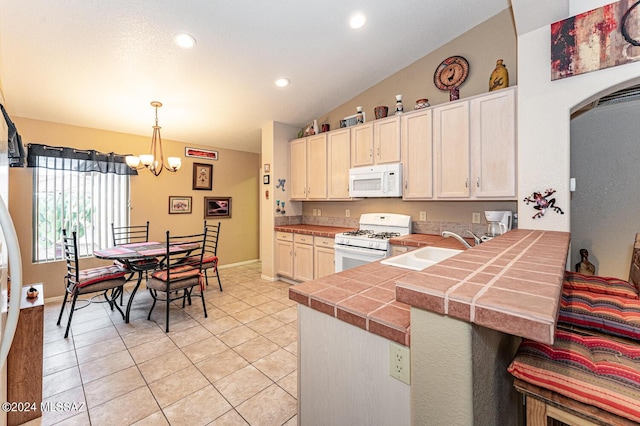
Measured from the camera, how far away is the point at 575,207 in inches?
120

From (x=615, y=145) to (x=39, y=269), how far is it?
686cm

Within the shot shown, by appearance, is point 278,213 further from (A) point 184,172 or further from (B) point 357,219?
(A) point 184,172

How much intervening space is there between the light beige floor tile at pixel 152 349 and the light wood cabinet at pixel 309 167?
2.67 metres

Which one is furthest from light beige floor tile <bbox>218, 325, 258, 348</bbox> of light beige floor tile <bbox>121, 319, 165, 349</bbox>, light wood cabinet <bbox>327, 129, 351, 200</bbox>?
light wood cabinet <bbox>327, 129, 351, 200</bbox>

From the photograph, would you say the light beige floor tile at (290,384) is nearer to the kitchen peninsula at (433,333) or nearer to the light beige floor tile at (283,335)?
the light beige floor tile at (283,335)

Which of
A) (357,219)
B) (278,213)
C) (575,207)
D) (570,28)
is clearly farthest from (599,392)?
(278,213)

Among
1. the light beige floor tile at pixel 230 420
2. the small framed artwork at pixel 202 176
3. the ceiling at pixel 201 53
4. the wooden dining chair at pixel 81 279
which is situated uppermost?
the ceiling at pixel 201 53

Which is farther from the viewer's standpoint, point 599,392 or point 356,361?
point 356,361

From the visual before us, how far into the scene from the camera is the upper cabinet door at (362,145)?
3.68 m

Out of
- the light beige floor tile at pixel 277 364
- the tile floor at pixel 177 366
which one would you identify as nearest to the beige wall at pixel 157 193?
the tile floor at pixel 177 366

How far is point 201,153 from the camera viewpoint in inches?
202

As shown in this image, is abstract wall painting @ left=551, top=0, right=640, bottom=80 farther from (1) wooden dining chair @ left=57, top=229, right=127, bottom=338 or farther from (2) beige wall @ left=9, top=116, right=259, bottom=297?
(2) beige wall @ left=9, top=116, right=259, bottom=297

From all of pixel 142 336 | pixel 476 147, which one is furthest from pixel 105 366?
pixel 476 147

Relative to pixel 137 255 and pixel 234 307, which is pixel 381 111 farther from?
pixel 137 255
